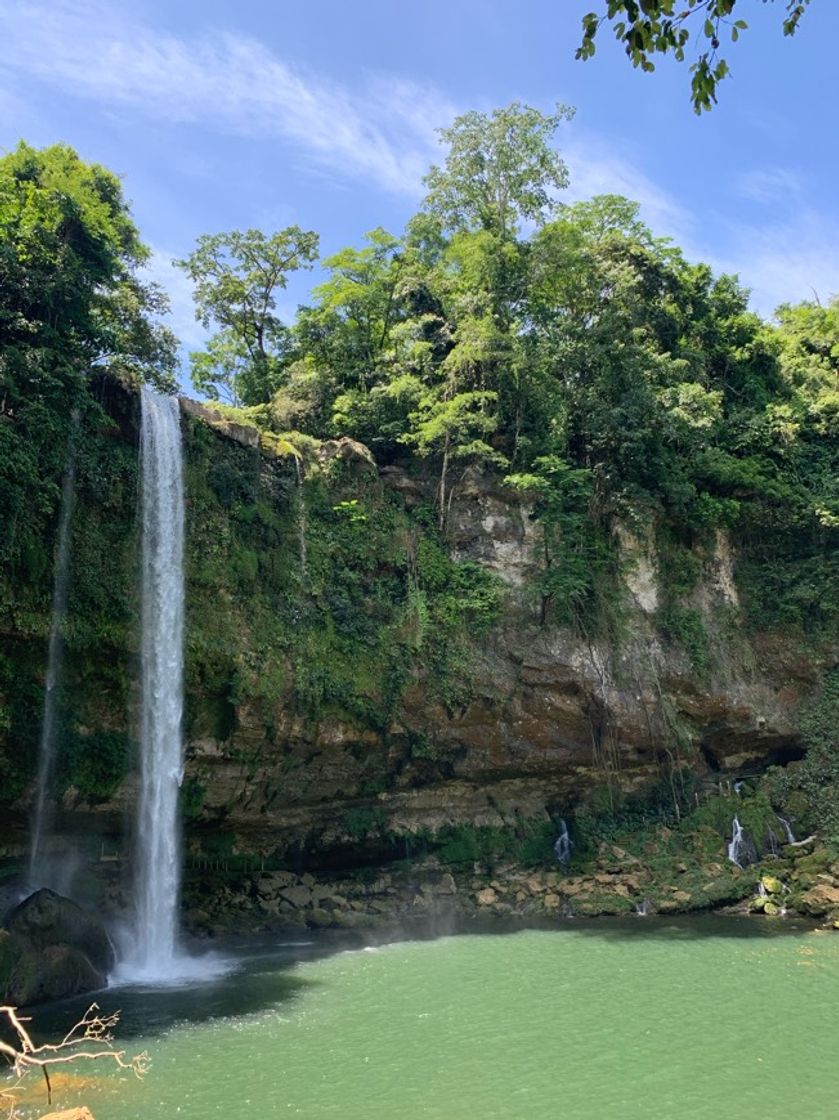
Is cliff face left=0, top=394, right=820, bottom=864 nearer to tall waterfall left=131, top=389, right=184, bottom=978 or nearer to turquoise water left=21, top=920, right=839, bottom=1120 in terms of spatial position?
tall waterfall left=131, top=389, right=184, bottom=978

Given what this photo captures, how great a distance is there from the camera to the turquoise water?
27.7ft

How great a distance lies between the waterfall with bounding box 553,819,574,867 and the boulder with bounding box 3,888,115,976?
11166 millimetres

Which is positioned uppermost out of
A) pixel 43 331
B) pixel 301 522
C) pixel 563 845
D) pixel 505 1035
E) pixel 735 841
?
pixel 43 331

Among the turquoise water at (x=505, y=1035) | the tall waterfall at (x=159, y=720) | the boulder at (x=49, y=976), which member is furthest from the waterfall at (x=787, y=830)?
the boulder at (x=49, y=976)

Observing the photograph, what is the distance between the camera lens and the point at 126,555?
52.4 ft

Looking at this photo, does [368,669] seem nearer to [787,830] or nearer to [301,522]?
[301,522]

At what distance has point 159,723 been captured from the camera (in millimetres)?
15875

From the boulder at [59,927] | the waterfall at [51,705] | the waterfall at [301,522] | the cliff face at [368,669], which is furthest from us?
the waterfall at [301,522]

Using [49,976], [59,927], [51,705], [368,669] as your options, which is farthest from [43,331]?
[49,976]

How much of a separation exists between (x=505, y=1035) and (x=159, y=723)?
8654mm

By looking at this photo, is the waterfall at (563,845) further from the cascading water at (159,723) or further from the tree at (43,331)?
the tree at (43,331)

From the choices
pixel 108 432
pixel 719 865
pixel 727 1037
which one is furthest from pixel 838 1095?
pixel 108 432

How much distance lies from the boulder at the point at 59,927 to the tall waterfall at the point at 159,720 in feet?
5.42

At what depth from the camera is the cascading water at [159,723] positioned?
51.2 feet
